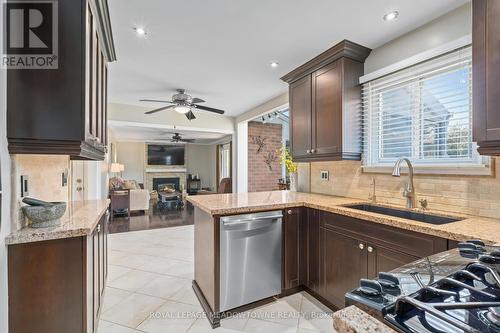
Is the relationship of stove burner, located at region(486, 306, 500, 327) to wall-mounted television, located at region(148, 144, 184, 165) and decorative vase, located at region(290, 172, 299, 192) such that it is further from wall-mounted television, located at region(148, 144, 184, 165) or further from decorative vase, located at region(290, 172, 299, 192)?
wall-mounted television, located at region(148, 144, 184, 165)

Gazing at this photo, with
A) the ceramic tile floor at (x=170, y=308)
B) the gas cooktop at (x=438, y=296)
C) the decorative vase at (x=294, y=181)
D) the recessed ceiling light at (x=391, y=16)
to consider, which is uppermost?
the recessed ceiling light at (x=391, y=16)

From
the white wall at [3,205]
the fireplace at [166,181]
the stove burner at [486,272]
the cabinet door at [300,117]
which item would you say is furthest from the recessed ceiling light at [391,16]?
the fireplace at [166,181]

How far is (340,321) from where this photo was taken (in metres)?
0.53

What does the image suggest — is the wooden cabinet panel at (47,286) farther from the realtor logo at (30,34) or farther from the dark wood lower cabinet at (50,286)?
the realtor logo at (30,34)

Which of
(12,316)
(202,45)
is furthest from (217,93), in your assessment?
(12,316)

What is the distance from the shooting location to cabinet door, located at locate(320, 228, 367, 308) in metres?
1.88

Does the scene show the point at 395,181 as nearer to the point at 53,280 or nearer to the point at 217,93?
the point at 53,280

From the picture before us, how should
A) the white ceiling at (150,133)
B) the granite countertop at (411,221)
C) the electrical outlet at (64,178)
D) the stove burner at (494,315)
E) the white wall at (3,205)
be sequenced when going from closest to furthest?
the stove burner at (494,315) → the white wall at (3,205) → the granite countertop at (411,221) → the electrical outlet at (64,178) → the white ceiling at (150,133)

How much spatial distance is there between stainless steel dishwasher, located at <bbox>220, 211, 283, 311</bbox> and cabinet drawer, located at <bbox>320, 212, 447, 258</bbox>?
1.63ft

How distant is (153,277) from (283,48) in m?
2.91

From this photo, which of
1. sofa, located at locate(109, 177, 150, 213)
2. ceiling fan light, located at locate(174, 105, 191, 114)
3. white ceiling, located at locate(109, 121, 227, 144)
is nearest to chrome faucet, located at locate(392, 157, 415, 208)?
ceiling fan light, located at locate(174, 105, 191, 114)

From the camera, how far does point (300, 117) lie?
3.02 metres

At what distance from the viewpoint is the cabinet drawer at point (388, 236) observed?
144cm

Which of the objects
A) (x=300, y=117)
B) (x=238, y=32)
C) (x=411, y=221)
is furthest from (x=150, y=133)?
(x=411, y=221)
